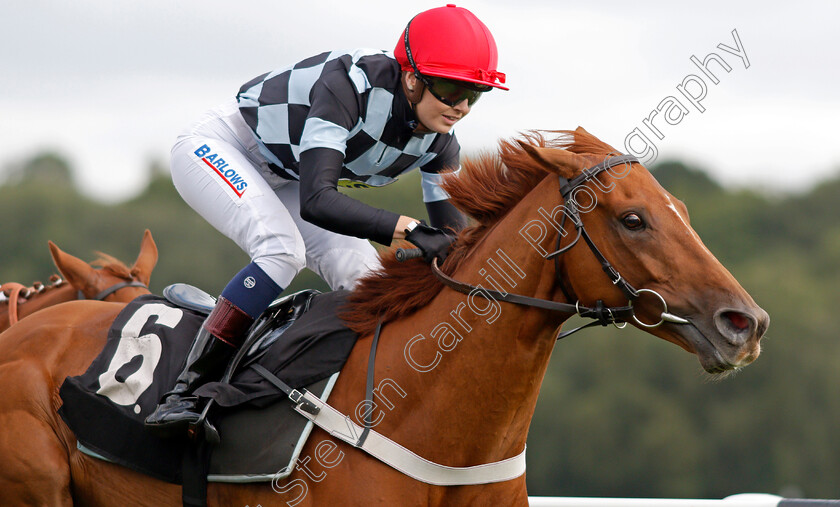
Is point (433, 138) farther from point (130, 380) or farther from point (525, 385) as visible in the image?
point (130, 380)

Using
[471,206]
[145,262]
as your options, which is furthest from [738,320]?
[145,262]

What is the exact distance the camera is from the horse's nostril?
9.07 ft

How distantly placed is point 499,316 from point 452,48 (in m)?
0.99

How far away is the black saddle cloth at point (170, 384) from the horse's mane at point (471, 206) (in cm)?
13

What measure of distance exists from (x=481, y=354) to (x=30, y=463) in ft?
5.92

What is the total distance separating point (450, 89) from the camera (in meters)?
3.43

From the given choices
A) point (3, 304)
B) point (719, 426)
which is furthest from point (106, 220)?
point (3, 304)

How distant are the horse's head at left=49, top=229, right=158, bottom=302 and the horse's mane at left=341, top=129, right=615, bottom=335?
219 centimetres

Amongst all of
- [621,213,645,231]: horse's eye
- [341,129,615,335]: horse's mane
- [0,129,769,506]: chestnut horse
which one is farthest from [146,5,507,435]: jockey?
[621,213,645,231]: horse's eye

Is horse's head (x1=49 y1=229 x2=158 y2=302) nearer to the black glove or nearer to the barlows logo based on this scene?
the barlows logo

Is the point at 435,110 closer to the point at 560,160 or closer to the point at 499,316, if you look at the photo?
the point at 560,160

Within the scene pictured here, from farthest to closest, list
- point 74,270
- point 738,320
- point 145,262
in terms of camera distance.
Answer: point 145,262 < point 74,270 < point 738,320

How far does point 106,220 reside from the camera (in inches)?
1662

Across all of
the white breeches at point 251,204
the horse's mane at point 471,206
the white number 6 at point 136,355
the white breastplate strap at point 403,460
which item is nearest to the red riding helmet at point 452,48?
the horse's mane at point 471,206
